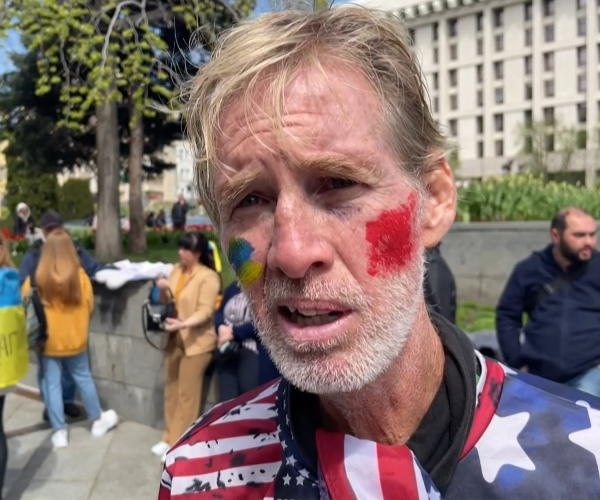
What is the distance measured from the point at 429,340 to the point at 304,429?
34 centimetres

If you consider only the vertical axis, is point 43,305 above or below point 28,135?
below

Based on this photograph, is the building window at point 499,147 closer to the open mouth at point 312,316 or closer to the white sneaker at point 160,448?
the white sneaker at point 160,448

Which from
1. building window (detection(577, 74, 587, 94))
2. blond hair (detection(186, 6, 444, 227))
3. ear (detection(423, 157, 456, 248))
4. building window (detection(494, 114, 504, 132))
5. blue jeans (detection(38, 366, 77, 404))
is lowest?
blue jeans (detection(38, 366, 77, 404))

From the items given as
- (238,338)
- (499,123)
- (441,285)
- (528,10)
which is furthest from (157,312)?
(528,10)

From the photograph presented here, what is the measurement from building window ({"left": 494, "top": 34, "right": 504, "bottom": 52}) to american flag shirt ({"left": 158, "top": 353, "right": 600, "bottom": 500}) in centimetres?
6996

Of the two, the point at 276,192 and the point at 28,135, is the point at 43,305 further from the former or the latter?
the point at 28,135

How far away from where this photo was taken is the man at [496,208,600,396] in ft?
12.3

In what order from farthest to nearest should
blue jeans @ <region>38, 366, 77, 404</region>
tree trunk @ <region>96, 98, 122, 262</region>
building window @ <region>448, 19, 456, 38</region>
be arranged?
building window @ <region>448, 19, 456, 38</region> < tree trunk @ <region>96, 98, 122, 262</region> < blue jeans @ <region>38, 366, 77, 404</region>

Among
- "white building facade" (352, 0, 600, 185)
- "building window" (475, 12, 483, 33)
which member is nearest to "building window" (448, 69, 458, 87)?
"white building facade" (352, 0, 600, 185)

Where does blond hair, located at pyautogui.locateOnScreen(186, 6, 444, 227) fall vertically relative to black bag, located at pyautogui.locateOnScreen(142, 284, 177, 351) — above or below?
above

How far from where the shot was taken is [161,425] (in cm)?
598

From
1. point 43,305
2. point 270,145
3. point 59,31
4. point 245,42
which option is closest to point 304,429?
point 270,145

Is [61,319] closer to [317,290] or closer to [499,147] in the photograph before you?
[317,290]

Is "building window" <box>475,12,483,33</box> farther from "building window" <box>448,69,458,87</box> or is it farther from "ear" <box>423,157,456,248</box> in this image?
"ear" <box>423,157,456,248</box>
